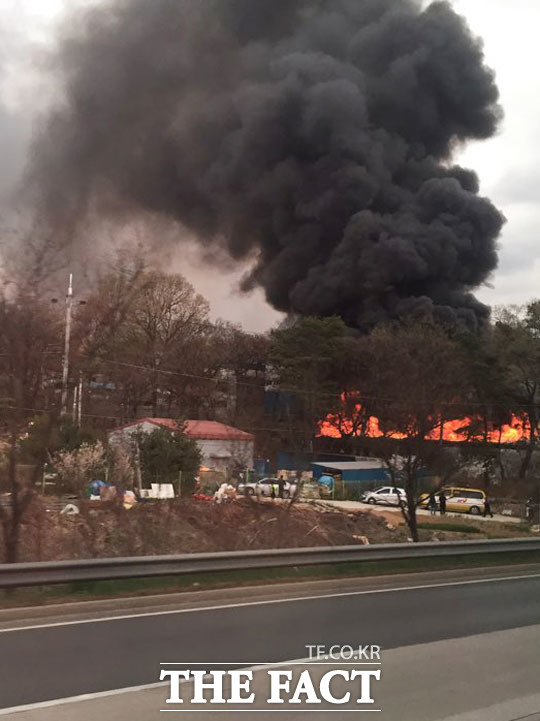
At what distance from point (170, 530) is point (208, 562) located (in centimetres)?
488

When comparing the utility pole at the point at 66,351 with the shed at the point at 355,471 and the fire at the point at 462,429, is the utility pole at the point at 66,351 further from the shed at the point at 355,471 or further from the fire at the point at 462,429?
the shed at the point at 355,471

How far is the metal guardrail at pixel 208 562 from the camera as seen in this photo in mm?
8480

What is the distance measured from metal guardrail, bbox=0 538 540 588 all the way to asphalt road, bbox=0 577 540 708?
1.00m

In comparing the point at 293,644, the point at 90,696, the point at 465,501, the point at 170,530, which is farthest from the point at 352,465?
the point at 90,696

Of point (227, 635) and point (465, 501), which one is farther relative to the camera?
point (465, 501)

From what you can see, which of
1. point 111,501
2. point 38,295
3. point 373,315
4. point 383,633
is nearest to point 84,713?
point 383,633

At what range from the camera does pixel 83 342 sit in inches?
467

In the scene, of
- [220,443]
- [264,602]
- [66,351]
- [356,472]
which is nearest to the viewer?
[264,602]

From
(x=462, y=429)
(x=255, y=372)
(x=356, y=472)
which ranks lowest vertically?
(x=356, y=472)

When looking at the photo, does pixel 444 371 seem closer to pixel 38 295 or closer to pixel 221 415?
pixel 38 295

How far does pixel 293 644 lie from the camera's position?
6.89 m

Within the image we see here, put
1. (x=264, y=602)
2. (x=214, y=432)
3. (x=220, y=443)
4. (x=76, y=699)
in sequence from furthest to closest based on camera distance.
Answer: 1. (x=220, y=443)
2. (x=214, y=432)
3. (x=264, y=602)
4. (x=76, y=699)

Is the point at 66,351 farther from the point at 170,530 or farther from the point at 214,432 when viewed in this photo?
the point at 214,432

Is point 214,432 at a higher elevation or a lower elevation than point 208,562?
higher
